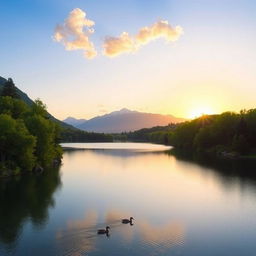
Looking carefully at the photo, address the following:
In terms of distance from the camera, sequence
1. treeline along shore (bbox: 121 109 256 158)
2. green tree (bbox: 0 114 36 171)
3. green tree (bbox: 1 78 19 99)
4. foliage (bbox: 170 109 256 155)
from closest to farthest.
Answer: green tree (bbox: 0 114 36 171)
green tree (bbox: 1 78 19 99)
treeline along shore (bbox: 121 109 256 158)
foliage (bbox: 170 109 256 155)

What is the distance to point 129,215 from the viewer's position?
42.4 meters

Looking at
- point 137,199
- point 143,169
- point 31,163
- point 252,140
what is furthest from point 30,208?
point 252,140

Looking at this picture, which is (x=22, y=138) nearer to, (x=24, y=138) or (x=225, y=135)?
(x=24, y=138)

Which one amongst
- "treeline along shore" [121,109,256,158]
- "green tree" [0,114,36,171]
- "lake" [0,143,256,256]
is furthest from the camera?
"treeline along shore" [121,109,256,158]

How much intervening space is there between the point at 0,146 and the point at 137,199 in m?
30.8

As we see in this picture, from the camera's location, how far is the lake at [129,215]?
31.1 meters

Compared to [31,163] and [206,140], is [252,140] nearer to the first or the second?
[206,140]

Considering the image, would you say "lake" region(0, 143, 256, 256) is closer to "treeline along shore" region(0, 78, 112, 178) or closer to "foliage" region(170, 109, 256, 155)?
"treeline along shore" region(0, 78, 112, 178)

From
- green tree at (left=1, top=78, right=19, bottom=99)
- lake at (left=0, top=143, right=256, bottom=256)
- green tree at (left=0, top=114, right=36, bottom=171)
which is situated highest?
green tree at (left=1, top=78, right=19, bottom=99)

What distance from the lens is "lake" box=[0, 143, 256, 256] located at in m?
31.1

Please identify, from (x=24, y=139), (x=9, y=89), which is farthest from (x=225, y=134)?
(x=24, y=139)

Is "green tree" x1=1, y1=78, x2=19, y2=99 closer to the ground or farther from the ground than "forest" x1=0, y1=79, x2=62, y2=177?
farther from the ground

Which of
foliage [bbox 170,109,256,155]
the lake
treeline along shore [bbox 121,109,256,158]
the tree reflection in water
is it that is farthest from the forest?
foliage [bbox 170,109,256,155]

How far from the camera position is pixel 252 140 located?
130m
